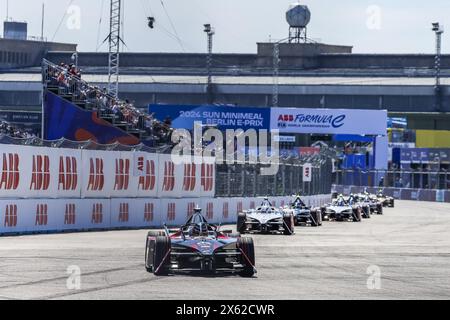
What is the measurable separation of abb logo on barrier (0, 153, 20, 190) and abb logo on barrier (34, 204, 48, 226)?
1275 millimetres

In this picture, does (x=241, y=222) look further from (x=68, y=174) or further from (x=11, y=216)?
(x=11, y=216)

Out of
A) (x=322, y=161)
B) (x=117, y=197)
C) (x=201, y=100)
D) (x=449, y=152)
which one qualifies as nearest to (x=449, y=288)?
(x=117, y=197)

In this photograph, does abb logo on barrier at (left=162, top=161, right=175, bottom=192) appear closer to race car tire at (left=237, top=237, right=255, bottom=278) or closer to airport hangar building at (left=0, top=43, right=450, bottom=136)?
race car tire at (left=237, top=237, right=255, bottom=278)

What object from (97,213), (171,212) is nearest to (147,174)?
(171,212)

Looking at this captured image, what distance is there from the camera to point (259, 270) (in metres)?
21.9

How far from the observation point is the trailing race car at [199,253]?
20328mm

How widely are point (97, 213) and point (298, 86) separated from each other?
69223 millimetres

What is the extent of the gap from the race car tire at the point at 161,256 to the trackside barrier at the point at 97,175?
11091 millimetres

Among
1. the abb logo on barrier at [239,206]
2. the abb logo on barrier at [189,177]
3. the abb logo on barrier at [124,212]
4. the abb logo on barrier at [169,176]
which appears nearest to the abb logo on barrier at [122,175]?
the abb logo on barrier at [124,212]

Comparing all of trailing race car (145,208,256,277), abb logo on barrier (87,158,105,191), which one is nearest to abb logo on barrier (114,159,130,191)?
abb logo on barrier (87,158,105,191)

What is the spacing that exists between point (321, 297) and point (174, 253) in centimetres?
448

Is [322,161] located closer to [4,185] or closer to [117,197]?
[117,197]

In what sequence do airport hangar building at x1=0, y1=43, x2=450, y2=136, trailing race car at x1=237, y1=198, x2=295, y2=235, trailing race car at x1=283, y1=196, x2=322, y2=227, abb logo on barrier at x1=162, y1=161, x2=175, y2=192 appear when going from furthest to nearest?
airport hangar building at x1=0, y1=43, x2=450, y2=136, trailing race car at x1=283, y1=196, x2=322, y2=227, abb logo on barrier at x1=162, y1=161, x2=175, y2=192, trailing race car at x1=237, y1=198, x2=295, y2=235

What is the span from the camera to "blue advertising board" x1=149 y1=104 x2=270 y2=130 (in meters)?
65.2
